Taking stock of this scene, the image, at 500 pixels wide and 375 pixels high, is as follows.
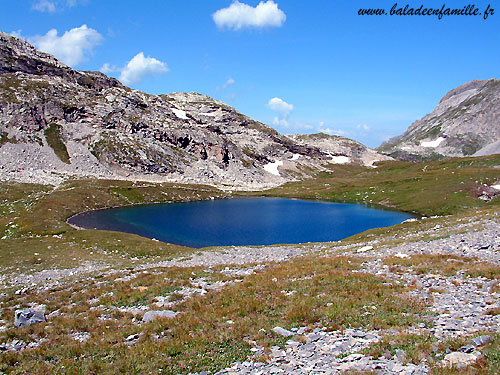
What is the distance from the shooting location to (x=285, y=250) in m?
49.8

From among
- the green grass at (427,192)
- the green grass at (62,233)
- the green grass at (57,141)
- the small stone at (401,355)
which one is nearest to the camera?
the small stone at (401,355)

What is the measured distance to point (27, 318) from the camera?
17688 mm

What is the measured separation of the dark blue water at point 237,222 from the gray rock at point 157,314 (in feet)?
169

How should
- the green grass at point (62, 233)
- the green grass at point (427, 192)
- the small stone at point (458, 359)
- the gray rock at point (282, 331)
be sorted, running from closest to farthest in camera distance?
the small stone at point (458, 359)
the gray rock at point (282, 331)
the green grass at point (62, 233)
the green grass at point (427, 192)

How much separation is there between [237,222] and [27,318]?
7919 cm

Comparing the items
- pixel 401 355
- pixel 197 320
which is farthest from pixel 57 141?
pixel 401 355

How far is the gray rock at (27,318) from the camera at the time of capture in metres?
17.3

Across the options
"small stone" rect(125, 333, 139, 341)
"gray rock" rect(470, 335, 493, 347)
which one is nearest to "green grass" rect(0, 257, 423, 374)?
"small stone" rect(125, 333, 139, 341)

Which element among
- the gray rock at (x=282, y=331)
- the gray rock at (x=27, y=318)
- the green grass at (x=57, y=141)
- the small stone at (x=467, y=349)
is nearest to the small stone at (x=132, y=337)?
the gray rock at (x=282, y=331)

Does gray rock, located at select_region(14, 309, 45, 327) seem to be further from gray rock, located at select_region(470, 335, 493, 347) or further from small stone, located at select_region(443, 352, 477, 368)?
gray rock, located at select_region(470, 335, 493, 347)

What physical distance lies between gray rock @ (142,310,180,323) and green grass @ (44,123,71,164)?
164m

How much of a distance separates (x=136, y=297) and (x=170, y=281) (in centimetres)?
364

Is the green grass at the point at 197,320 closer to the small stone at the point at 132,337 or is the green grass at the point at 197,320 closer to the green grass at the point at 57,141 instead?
the small stone at the point at 132,337

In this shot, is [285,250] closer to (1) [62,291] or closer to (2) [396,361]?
(1) [62,291]
